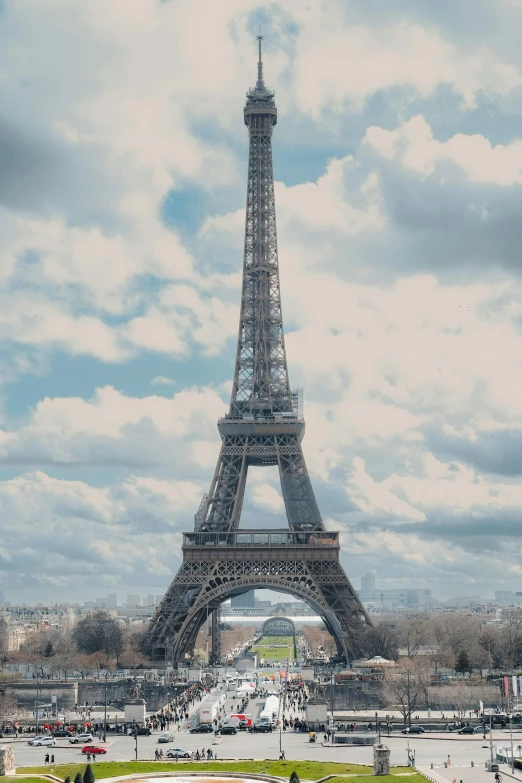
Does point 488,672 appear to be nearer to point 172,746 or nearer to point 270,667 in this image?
point 270,667

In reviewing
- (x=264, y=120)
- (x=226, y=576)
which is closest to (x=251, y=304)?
(x=264, y=120)

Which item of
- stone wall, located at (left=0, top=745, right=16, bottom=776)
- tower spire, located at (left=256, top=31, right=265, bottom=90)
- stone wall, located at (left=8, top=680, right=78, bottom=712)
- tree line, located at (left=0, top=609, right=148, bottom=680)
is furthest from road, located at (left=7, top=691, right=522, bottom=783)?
tower spire, located at (left=256, top=31, right=265, bottom=90)

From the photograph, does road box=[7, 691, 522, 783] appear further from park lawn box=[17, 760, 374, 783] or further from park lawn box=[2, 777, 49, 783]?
park lawn box=[2, 777, 49, 783]

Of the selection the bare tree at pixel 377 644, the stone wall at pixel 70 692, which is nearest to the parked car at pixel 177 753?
the stone wall at pixel 70 692

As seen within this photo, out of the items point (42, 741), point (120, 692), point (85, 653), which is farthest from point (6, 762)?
point (85, 653)

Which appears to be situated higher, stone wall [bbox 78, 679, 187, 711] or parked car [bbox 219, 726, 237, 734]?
stone wall [bbox 78, 679, 187, 711]

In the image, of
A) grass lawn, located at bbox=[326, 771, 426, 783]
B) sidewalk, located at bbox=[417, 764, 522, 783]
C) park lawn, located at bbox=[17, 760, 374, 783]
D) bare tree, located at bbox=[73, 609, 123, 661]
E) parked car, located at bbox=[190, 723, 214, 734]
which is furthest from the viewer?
bare tree, located at bbox=[73, 609, 123, 661]
